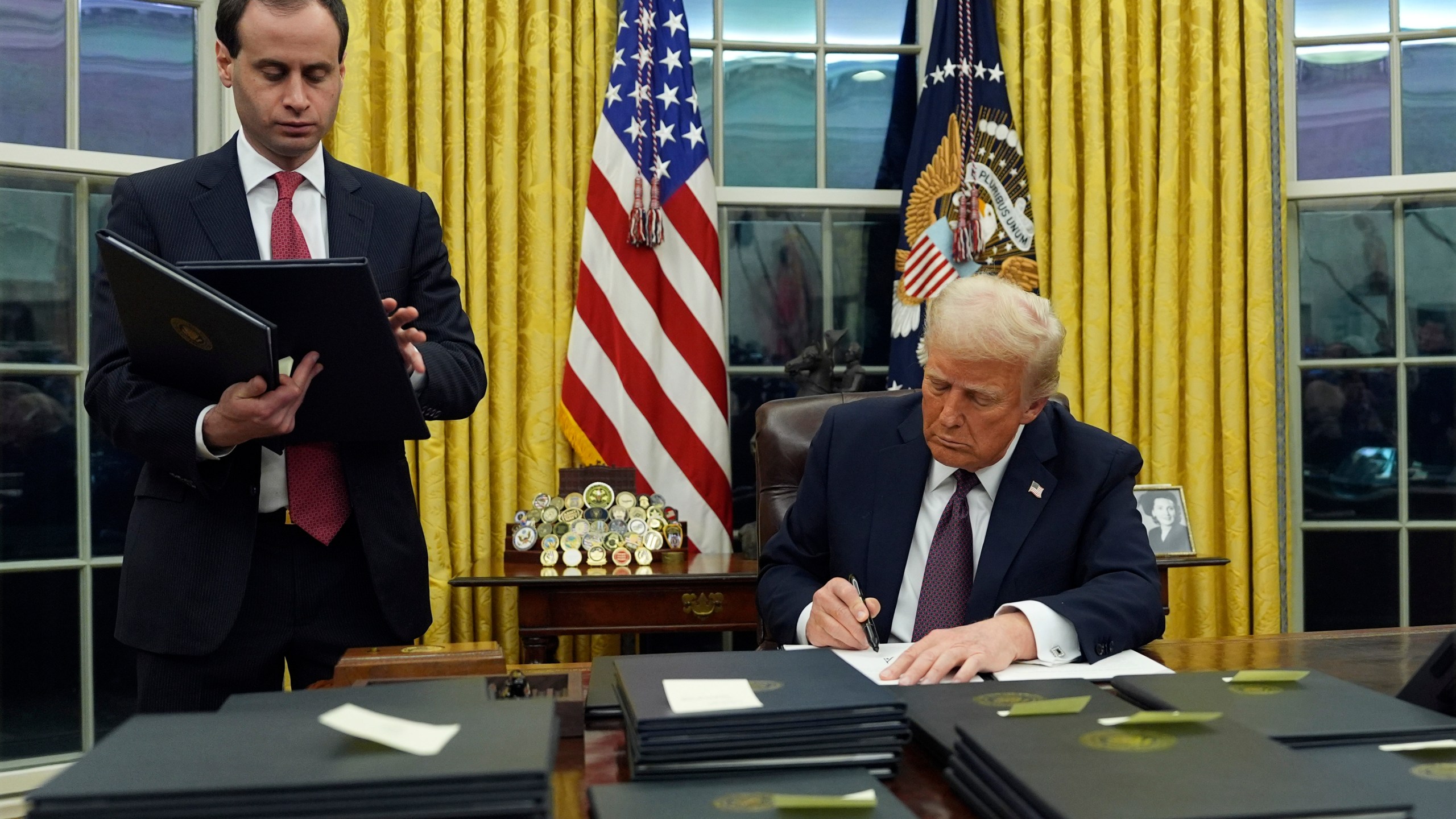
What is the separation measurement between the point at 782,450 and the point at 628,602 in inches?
30.2

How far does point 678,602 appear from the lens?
3.01 meters

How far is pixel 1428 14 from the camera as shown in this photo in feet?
13.2

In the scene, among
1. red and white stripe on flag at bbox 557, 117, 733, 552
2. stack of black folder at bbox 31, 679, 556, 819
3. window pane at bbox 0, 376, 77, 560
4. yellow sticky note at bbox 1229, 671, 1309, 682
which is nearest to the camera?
stack of black folder at bbox 31, 679, 556, 819

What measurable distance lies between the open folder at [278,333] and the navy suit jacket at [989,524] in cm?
66

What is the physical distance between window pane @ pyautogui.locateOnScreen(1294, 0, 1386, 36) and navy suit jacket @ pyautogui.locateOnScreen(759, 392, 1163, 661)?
2.80 m

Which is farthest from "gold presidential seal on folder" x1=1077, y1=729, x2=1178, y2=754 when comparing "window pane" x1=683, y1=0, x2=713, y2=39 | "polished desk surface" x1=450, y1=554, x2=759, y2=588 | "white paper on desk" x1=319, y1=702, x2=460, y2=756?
"window pane" x1=683, y1=0, x2=713, y2=39

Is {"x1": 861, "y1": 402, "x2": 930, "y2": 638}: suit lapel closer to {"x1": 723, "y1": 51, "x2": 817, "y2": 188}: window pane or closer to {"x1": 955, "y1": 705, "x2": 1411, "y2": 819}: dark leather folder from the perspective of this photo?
{"x1": 955, "y1": 705, "x2": 1411, "y2": 819}: dark leather folder

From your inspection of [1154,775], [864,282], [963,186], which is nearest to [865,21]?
[963,186]

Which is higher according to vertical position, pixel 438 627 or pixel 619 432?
pixel 619 432

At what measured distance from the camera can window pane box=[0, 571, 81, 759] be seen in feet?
10.8

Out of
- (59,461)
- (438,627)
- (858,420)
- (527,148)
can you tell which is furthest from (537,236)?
(858,420)

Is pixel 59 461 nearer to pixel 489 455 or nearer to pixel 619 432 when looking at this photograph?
pixel 489 455

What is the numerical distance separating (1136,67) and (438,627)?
2.74 metres

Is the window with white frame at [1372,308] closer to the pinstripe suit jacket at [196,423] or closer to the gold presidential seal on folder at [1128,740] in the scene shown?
the pinstripe suit jacket at [196,423]
